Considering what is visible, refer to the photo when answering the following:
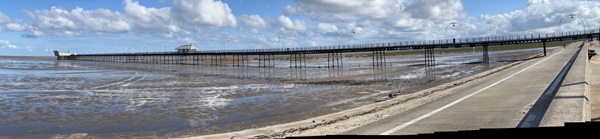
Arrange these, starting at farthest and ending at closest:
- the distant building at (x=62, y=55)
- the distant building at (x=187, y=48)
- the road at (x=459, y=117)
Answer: the distant building at (x=62, y=55) < the distant building at (x=187, y=48) < the road at (x=459, y=117)

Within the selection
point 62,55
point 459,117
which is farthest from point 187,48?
point 459,117

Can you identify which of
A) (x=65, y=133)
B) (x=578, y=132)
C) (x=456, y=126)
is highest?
(x=578, y=132)

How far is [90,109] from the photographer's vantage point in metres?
19.6

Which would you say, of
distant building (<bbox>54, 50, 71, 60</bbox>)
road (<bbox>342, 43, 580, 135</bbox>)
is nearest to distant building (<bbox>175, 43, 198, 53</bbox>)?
distant building (<bbox>54, 50, 71, 60</bbox>)

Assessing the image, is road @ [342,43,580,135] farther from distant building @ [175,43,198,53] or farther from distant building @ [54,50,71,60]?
distant building @ [54,50,71,60]

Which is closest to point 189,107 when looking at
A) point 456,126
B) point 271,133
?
point 271,133

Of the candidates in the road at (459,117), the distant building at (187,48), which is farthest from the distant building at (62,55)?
the road at (459,117)

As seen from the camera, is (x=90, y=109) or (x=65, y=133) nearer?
(x=65, y=133)

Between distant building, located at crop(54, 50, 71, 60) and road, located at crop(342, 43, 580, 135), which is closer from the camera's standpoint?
road, located at crop(342, 43, 580, 135)

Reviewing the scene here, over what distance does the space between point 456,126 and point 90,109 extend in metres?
16.8

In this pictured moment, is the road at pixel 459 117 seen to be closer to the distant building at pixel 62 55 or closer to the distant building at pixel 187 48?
the distant building at pixel 187 48

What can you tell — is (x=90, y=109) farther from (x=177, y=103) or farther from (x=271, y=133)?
(x=271, y=133)

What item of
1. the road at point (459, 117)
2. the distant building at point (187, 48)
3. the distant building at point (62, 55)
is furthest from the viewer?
the distant building at point (62, 55)

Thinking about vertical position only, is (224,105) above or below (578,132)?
below
